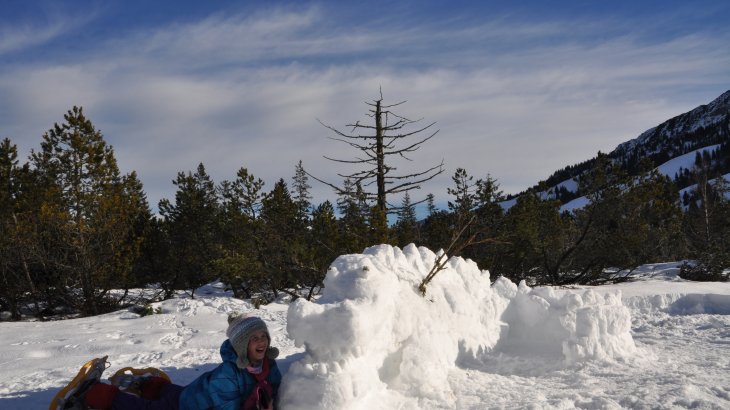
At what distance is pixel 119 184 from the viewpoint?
45.1 feet

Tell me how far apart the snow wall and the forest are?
5.13 metres

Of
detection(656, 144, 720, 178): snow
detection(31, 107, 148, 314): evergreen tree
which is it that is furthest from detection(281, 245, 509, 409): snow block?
detection(656, 144, 720, 178): snow

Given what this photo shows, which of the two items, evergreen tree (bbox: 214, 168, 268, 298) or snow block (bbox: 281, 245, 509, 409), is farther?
evergreen tree (bbox: 214, 168, 268, 298)

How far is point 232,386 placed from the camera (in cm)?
328

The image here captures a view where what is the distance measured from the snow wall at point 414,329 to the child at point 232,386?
0.74ft

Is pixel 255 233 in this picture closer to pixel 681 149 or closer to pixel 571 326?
pixel 571 326

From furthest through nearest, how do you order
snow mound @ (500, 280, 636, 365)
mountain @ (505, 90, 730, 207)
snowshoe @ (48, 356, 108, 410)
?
mountain @ (505, 90, 730, 207), snow mound @ (500, 280, 636, 365), snowshoe @ (48, 356, 108, 410)

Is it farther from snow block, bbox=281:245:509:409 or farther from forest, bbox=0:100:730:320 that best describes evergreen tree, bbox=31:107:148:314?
snow block, bbox=281:245:509:409

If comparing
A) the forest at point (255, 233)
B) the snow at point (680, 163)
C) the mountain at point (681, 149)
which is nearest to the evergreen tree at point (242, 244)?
the forest at point (255, 233)

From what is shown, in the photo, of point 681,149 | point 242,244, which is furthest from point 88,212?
point 681,149

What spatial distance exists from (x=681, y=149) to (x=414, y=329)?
163 metres

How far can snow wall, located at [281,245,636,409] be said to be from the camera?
11.2 feet

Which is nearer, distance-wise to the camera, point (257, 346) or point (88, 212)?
point (257, 346)

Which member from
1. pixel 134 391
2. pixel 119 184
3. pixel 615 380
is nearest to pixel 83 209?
pixel 119 184
